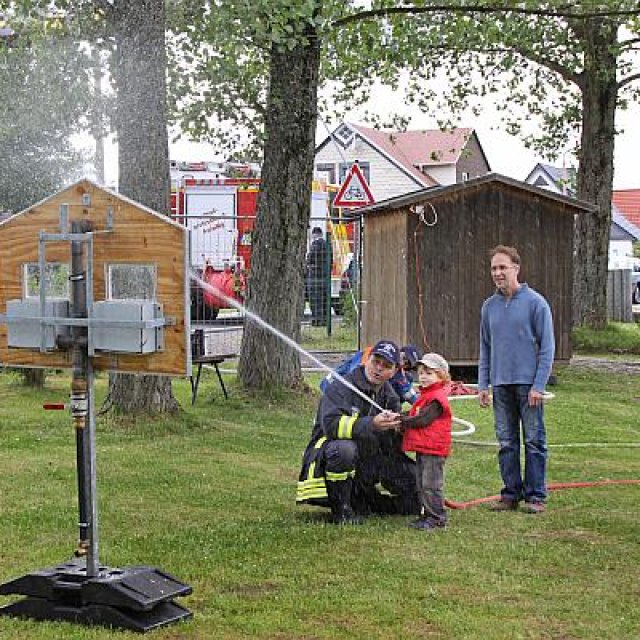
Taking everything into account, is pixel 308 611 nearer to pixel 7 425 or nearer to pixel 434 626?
pixel 434 626

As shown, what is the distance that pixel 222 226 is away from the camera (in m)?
22.2

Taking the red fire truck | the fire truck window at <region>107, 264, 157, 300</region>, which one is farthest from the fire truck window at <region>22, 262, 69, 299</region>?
the red fire truck

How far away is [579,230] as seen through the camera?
2392 cm

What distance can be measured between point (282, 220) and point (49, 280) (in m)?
7.53

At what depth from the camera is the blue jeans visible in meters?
8.48

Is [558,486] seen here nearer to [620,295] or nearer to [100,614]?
[100,614]

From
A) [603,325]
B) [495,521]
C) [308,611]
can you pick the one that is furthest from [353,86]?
[308,611]

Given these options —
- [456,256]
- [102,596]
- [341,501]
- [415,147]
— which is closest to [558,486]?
[341,501]

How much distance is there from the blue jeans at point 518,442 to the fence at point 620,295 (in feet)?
83.3

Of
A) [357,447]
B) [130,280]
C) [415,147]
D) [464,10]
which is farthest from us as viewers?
[415,147]

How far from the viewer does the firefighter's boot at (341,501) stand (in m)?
7.68

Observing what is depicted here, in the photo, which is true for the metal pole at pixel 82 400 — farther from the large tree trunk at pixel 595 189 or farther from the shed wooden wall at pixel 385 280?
the large tree trunk at pixel 595 189

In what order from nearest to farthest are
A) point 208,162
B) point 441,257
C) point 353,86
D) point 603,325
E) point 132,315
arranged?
1. point 132,315
2. point 441,257
3. point 353,86
4. point 603,325
5. point 208,162

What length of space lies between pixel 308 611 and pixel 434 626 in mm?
600
